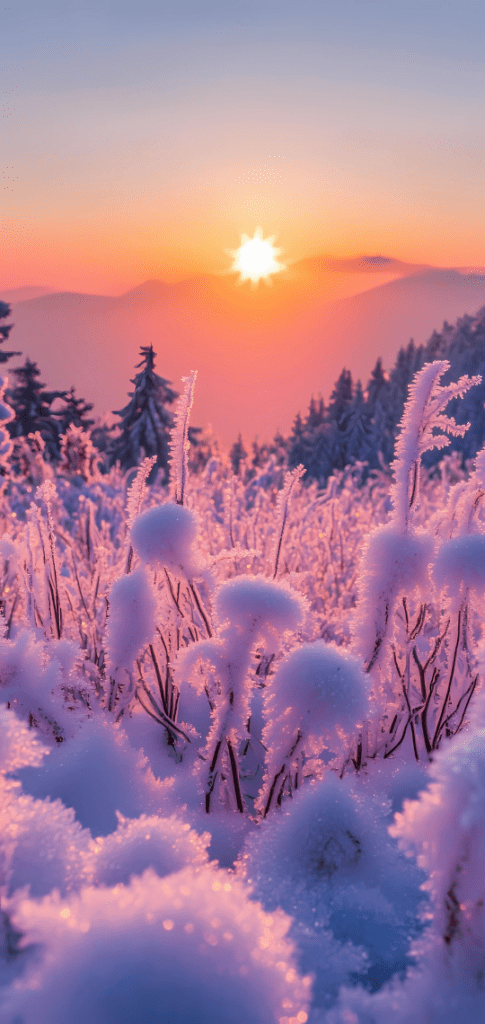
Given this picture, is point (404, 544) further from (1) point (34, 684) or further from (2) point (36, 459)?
(2) point (36, 459)

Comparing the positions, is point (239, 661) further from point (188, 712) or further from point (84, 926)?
point (188, 712)

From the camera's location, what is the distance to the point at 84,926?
2.21 feet

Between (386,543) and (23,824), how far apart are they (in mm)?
921

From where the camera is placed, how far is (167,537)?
128 centimetres

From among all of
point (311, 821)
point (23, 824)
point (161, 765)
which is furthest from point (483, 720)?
point (161, 765)

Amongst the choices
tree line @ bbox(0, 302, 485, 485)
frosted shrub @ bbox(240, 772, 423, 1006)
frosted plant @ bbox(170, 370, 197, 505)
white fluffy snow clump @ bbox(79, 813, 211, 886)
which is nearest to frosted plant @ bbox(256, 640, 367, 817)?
frosted shrub @ bbox(240, 772, 423, 1006)

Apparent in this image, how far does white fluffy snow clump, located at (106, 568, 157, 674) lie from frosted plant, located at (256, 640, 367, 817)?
384 mm

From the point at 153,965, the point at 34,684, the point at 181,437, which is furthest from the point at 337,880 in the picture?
the point at 181,437

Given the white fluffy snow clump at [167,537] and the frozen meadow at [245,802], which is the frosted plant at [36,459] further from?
the white fluffy snow clump at [167,537]

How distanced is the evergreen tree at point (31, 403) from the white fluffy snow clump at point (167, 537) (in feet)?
59.8

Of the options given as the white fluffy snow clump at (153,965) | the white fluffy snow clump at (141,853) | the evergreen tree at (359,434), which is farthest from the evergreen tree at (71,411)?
the white fluffy snow clump at (153,965)

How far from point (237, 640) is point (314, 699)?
0.21 metres

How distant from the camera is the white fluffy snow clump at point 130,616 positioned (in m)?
1.42

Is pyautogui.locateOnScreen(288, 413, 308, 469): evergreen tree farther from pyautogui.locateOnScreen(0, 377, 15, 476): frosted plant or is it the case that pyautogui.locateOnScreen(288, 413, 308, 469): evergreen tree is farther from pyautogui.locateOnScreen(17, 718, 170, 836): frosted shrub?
pyautogui.locateOnScreen(17, 718, 170, 836): frosted shrub
